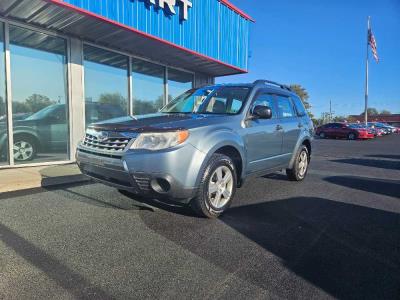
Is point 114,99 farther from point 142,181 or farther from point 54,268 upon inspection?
point 54,268

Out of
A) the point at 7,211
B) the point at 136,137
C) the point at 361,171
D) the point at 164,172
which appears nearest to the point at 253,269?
the point at 164,172

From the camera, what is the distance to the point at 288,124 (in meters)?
5.97

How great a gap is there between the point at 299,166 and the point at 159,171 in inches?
156

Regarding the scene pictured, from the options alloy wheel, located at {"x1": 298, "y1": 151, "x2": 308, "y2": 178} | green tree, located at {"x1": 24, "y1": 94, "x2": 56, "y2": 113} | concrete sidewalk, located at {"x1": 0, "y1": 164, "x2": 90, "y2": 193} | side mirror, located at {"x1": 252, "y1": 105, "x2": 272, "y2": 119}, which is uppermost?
green tree, located at {"x1": 24, "y1": 94, "x2": 56, "y2": 113}

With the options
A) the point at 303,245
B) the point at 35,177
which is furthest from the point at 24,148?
the point at 303,245

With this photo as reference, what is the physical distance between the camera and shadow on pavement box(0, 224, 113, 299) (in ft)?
8.07

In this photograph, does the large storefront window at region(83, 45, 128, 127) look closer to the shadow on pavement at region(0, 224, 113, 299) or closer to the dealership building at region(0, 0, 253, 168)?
the dealership building at region(0, 0, 253, 168)

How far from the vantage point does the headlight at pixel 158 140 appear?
3.66 m

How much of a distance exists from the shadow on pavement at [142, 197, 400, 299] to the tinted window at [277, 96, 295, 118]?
5.82 feet

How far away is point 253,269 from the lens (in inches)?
113

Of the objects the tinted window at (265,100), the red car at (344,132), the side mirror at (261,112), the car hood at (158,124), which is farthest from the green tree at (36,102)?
the red car at (344,132)

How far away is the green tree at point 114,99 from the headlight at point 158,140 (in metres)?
6.49

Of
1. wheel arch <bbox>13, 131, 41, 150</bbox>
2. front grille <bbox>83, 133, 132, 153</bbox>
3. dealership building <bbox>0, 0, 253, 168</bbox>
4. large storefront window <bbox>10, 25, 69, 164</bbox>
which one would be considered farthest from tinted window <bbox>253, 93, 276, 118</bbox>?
wheel arch <bbox>13, 131, 41, 150</bbox>

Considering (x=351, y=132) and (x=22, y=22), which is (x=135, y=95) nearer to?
(x=22, y=22)
